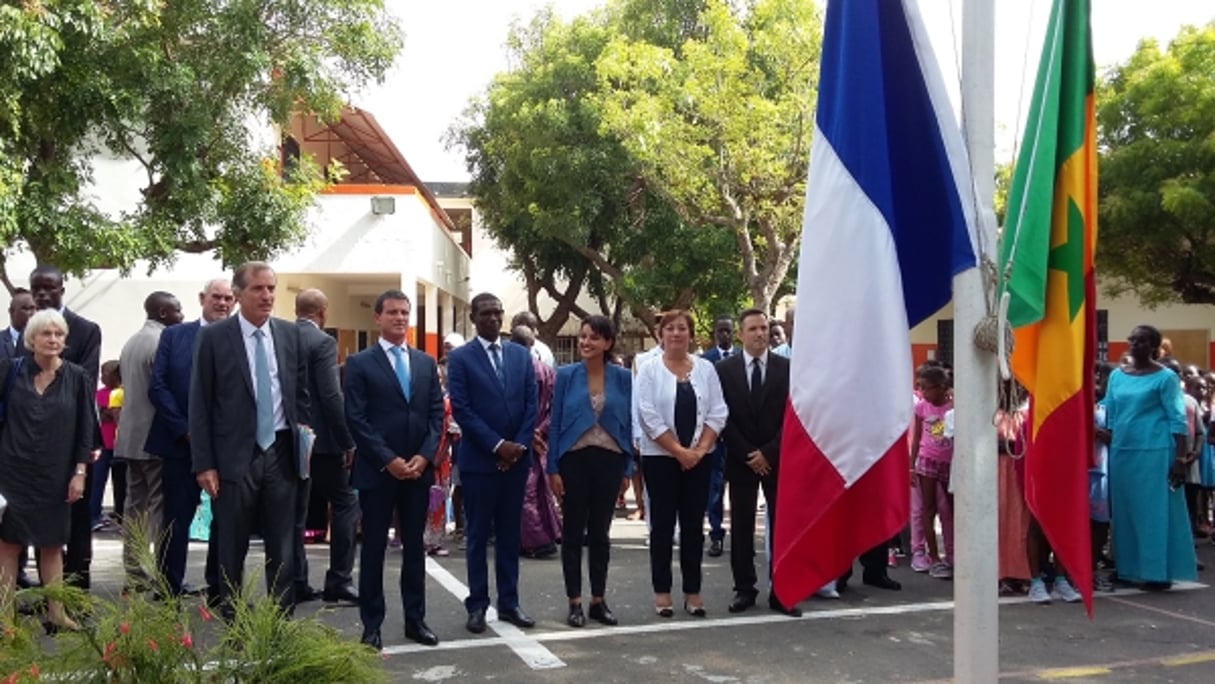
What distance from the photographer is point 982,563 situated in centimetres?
311

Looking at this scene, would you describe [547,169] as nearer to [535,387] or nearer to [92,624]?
[535,387]

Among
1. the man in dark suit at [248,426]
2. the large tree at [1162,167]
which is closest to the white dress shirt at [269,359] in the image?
the man in dark suit at [248,426]

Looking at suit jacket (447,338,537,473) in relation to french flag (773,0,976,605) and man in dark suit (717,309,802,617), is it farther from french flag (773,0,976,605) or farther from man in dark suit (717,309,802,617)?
french flag (773,0,976,605)

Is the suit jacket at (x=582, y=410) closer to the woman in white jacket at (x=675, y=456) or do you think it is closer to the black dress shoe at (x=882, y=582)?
the woman in white jacket at (x=675, y=456)

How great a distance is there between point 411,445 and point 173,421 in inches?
68.5

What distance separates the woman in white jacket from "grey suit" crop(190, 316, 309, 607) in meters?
2.28

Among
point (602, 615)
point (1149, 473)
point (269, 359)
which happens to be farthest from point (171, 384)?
point (1149, 473)

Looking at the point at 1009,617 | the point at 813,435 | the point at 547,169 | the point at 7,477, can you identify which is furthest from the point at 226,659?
the point at 547,169

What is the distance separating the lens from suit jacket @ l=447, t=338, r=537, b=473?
21.4ft

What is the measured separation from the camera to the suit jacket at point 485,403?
6516 mm

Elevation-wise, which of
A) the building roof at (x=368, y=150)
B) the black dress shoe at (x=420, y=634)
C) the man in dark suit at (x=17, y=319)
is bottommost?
the black dress shoe at (x=420, y=634)

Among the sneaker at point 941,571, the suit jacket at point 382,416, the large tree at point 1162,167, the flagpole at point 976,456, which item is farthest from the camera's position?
the large tree at point 1162,167

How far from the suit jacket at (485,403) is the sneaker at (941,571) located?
3545mm

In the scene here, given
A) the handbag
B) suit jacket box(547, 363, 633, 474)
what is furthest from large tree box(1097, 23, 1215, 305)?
the handbag
